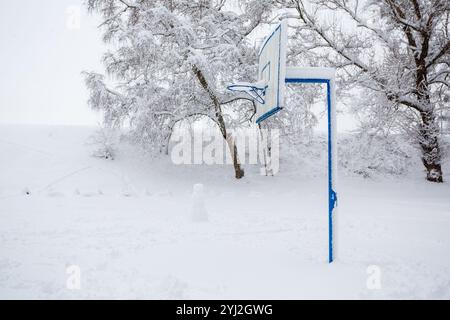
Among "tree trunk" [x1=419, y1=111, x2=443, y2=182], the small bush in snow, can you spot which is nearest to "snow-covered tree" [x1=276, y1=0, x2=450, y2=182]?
"tree trunk" [x1=419, y1=111, x2=443, y2=182]

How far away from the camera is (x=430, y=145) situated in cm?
1463

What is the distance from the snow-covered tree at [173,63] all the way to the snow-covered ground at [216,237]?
2.71 metres

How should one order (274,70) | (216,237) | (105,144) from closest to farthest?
(274,70) < (216,237) < (105,144)

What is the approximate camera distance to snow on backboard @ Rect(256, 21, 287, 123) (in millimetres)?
4621

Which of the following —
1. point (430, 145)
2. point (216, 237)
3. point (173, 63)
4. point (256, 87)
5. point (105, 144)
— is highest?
point (173, 63)

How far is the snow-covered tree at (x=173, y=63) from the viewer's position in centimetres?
1359

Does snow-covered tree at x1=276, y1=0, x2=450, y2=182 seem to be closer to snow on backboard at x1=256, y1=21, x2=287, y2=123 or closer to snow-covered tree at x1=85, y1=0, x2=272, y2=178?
snow-covered tree at x1=85, y1=0, x2=272, y2=178

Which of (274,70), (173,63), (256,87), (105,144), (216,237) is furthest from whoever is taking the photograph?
(105,144)

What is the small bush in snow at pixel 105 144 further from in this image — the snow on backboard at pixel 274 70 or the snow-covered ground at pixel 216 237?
the snow on backboard at pixel 274 70

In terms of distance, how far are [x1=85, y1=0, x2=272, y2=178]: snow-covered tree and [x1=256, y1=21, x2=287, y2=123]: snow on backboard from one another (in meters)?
7.84

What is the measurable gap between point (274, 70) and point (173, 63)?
9608 millimetres

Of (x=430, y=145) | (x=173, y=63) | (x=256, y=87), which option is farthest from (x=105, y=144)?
(x=430, y=145)

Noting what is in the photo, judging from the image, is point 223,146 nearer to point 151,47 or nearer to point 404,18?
point 151,47

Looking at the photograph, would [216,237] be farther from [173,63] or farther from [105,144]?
[105,144]
